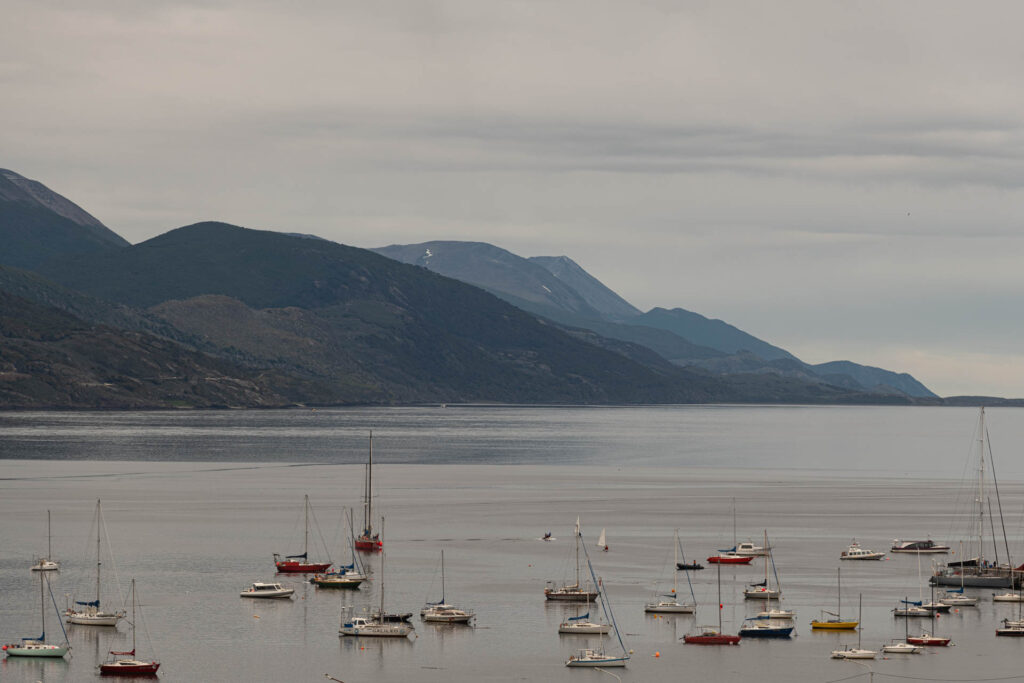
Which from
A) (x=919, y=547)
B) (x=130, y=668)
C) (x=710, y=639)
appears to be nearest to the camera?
(x=130, y=668)

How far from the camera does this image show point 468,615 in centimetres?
9494

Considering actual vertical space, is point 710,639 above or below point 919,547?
below

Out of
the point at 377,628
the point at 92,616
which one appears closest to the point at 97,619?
the point at 92,616

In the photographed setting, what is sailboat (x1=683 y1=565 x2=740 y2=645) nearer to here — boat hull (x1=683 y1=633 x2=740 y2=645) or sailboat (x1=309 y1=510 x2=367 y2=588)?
boat hull (x1=683 y1=633 x2=740 y2=645)

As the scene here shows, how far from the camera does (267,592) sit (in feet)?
344

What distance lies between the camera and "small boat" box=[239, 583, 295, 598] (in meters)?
105

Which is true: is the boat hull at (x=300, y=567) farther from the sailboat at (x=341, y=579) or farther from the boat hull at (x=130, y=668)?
the boat hull at (x=130, y=668)

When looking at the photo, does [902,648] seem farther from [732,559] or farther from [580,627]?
[732,559]

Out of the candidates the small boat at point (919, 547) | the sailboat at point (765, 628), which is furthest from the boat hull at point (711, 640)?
the small boat at point (919, 547)

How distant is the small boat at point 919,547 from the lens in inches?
5172

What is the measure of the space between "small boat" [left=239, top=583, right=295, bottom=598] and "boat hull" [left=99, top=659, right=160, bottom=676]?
24.9 m

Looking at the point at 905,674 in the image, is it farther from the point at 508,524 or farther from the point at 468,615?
the point at 508,524

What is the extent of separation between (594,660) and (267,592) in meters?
30.7

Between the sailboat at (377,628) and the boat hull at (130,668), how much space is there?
1441 cm
